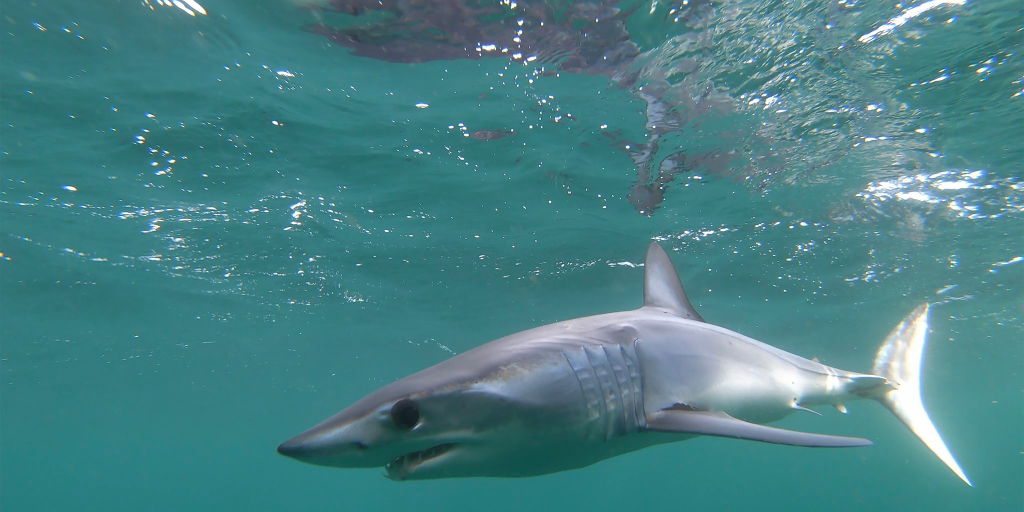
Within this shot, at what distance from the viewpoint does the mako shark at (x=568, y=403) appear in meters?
2.44

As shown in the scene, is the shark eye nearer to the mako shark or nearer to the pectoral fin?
the mako shark

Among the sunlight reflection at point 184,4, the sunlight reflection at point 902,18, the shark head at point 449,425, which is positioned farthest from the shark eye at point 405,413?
the sunlight reflection at point 902,18

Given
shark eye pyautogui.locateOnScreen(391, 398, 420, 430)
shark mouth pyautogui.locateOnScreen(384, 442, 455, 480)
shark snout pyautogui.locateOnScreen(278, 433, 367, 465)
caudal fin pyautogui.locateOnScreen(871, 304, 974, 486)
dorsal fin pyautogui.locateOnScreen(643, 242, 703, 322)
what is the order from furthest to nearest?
caudal fin pyautogui.locateOnScreen(871, 304, 974, 486) < dorsal fin pyautogui.locateOnScreen(643, 242, 703, 322) < shark mouth pyautogui.locateOnScreen(384, 442, 455, 480) < shark eye pyautogui.locateOnScreen(391, 398, 420, 430) < shark snout pyautogui.locateOnScreen(278, 433, 367, 465)

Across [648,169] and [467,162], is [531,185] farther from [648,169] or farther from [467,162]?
[648,169]

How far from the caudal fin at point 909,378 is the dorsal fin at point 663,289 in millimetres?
2754

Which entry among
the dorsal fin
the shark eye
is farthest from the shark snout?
the dorsal fin

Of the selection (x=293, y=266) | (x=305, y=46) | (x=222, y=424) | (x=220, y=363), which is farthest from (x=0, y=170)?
(x=222, y=424)

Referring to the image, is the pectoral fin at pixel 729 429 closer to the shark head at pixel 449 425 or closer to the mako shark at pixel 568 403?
the mako shark at pixel 568 403

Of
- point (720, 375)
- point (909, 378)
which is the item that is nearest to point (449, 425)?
point (720, 375)

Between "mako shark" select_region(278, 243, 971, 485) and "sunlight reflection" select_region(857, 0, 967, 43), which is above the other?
"sunlight reflection" select_region(857, 0, 967, 43)

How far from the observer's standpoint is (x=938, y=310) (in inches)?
821

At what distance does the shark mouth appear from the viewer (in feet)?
8.30

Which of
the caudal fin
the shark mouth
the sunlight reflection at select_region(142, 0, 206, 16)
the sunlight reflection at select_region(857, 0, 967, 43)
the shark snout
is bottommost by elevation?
the caudal fin

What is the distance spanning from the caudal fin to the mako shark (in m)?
2.36
